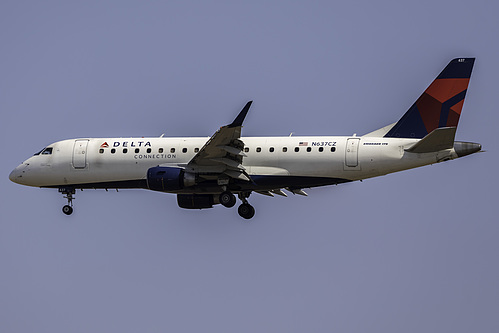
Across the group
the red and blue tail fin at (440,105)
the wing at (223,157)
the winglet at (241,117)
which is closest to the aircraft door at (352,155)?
the red and blue tail fin at (440,105)

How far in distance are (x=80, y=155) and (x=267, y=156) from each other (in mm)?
10729

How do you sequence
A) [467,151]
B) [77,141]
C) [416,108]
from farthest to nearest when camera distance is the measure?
1. [77,141]
2. [416,108]
3. [467,151]

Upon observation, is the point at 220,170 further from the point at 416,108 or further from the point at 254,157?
the point at 416,108

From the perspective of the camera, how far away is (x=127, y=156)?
5675cm

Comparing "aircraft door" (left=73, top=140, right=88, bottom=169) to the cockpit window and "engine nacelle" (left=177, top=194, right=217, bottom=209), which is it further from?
"engine nacelle" (left=177, top=194, right=217, bottom=209)

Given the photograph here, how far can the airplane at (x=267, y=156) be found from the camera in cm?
5234

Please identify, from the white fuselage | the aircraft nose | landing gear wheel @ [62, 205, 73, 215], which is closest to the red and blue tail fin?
the white fuselage

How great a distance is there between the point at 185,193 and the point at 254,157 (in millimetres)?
5101

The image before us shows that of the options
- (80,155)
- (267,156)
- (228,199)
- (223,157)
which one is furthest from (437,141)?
(80,155)

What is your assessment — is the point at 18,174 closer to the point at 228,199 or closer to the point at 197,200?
the point at 197,200

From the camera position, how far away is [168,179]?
2122 inches

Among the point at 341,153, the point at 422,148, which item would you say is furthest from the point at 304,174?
the point at 422,148

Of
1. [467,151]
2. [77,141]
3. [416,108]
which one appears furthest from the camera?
[77,141]

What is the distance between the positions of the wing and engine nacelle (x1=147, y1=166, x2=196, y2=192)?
1.71ft
